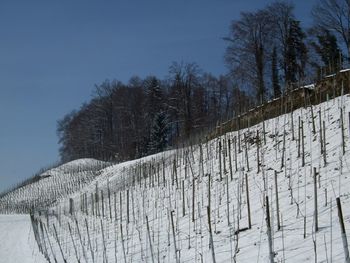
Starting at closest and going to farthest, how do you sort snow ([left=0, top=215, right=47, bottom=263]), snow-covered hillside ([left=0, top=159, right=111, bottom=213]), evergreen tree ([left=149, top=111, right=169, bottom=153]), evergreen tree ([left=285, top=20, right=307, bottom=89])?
snow ([left=0, top=215, right=47, bottom=263]), evergreen tree ([left=285, top=20, right=307, bottom=89]), snow-covered hillside ([left=0, top=159, right=111, bottom=213]), evergreen tree ([left=149, top=111, right=169, bottom=153])

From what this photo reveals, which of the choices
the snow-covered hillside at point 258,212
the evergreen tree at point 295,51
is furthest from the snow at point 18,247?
the evergreen tree at point 295,51

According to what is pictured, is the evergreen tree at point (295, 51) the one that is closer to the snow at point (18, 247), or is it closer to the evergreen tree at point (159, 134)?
the evergreen tree at point (159, 134)

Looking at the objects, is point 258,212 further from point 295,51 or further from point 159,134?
point 159,134

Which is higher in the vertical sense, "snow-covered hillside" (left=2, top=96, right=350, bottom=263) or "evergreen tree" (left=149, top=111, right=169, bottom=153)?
"evergreen tree" (left=149, top=111, right=169, bottom=153)

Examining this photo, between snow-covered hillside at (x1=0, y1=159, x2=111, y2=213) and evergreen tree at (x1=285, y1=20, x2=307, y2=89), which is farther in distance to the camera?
snow-covered hillside at (x1=0, y1=159, x2=111, y2=213)

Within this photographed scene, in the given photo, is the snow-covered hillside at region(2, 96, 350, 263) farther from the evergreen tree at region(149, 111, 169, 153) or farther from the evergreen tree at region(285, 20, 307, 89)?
the evergreen tree at region(149, 111, 169, 153)

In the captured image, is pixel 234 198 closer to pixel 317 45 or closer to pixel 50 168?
pixel 317 45

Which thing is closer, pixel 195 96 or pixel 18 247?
pixel 18 247

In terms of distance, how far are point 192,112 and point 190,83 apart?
3.46 meters

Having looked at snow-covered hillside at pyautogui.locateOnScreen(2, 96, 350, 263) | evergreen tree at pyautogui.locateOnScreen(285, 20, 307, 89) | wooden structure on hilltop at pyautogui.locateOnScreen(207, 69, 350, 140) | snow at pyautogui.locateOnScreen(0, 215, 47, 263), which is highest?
evergreen tree at pyautogui.locateOnScreen(285, 20, 307, 89)

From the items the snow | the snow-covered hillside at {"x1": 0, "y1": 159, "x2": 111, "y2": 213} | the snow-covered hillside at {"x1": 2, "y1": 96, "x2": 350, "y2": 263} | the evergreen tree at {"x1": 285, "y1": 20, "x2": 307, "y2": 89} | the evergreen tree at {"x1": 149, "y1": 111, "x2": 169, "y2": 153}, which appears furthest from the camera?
the evergreen tree at {"x1": 149, "y1": 111, "x2": 169, "y2": 153}

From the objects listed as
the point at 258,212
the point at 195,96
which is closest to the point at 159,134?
the point at 195,96

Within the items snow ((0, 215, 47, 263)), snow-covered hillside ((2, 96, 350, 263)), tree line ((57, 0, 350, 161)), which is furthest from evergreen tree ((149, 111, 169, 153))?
snow-covered hillside ((2, 96, 350, 263))

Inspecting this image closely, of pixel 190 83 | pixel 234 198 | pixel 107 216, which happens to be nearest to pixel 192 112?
pixel 190 83
